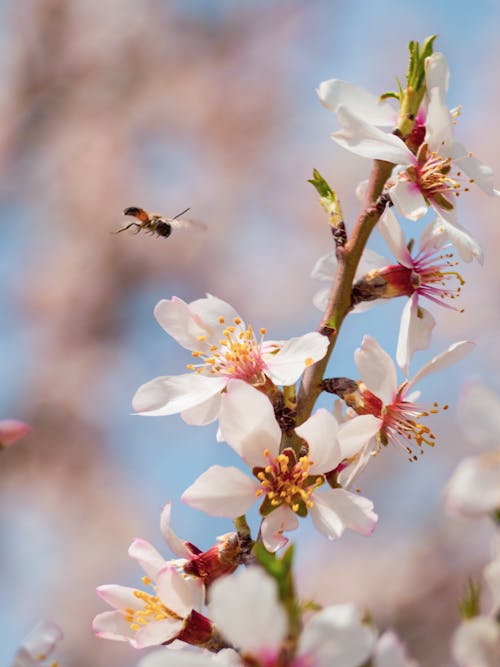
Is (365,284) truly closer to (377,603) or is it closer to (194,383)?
(194,383)

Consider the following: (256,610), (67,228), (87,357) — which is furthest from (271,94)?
(256,610)

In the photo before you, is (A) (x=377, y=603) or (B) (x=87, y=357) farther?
(B) (x=87, y=357)

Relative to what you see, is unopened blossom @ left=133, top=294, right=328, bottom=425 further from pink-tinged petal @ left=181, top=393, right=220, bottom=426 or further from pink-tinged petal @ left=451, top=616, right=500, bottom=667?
pink-tinged petal @ left=451, top=616, right=500, bottom=667

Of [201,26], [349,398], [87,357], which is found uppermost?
[201,26]

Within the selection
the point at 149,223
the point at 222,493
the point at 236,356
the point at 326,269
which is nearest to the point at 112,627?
the point at 222,493

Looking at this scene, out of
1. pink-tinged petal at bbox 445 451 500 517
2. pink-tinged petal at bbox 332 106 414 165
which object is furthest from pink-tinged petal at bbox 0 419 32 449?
pink-tinged petal at bbox 332 106 414 165

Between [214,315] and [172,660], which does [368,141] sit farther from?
[172,660]
